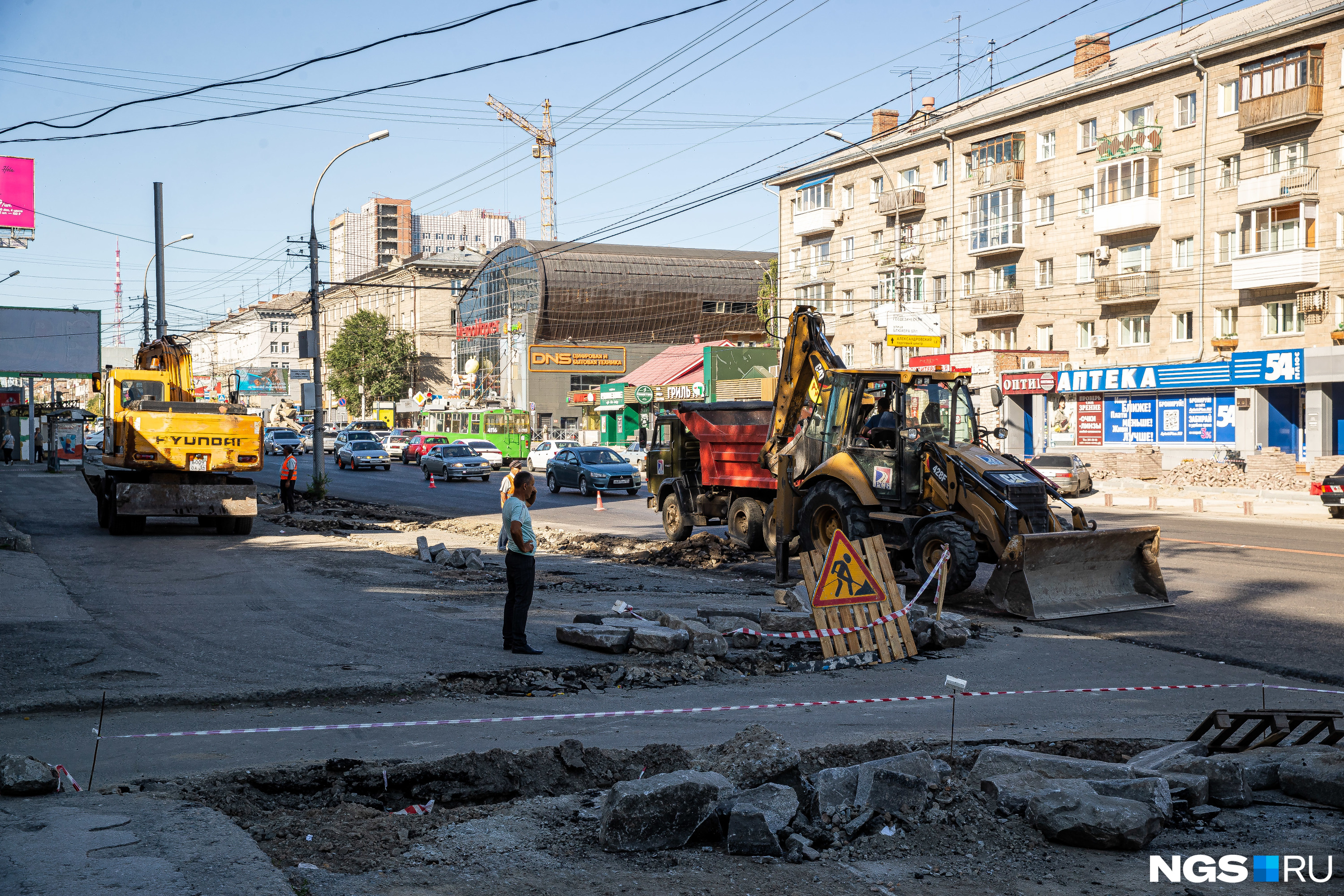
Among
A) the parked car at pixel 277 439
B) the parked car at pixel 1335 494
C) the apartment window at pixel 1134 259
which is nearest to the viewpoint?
the parked car at pixel 1335 494

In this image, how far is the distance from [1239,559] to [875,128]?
4819 centimetres

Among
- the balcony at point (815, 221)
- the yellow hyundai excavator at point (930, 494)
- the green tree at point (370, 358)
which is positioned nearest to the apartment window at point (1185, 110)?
the balcony at point (815, 221)

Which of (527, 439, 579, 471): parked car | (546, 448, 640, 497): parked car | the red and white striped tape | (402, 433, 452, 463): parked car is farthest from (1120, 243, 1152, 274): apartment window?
the red and white striped tape

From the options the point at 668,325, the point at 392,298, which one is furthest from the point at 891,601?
the point at 392,298

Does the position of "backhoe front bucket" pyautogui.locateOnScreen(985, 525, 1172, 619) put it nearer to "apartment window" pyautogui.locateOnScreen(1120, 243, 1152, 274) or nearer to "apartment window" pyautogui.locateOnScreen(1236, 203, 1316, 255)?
"apartment window" pyautogui.locateOnScreen(1236, 203, 1316, 255)

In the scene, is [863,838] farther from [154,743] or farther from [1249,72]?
[1249,72]

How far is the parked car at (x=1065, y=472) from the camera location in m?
30.3

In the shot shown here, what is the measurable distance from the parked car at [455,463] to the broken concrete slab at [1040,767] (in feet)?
125

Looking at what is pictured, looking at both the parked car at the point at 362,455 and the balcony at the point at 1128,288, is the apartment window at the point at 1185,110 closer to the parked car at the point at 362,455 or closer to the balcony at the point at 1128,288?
the balcony at the point at 1128,288

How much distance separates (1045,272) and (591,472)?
24.4 m

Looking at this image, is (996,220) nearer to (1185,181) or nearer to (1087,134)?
(1087,134)

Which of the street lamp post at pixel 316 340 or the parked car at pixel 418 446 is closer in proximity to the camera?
the street lamp post at pixel 316 340

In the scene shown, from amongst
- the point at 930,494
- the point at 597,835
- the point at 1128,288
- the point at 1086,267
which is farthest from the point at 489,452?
the point at 597,835

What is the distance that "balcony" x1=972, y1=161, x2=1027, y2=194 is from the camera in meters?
47.4
